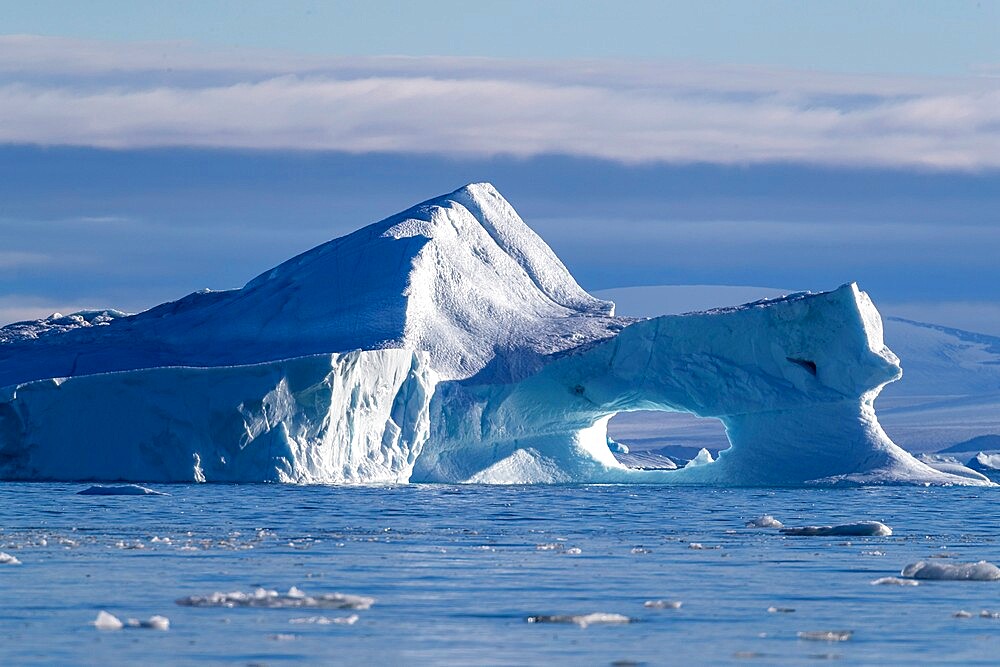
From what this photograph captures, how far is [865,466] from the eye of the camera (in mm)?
28844

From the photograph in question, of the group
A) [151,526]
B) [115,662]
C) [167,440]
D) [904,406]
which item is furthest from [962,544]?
[904,406]

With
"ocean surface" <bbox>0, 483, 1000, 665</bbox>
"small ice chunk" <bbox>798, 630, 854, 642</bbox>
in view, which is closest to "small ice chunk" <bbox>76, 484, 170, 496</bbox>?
"ocean surface" <bbox>0, 483, 1000, 665</bbox>

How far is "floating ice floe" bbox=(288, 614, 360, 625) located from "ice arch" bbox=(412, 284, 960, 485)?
2142 cm

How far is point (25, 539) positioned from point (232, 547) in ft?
5.59

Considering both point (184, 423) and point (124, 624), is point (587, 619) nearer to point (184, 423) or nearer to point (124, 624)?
point (124, 624)

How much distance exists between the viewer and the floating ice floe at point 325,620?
752cm

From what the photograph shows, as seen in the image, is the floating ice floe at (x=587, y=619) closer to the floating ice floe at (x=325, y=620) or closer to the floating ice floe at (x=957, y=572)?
the floating ice floe at (x=325, y=620)

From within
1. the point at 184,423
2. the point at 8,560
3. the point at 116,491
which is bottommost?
the point at 8,560

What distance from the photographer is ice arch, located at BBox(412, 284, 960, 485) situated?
28.5 m

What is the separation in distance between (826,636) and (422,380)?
21784mm

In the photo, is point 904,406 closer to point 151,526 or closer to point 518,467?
point 518,467

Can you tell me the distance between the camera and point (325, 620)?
25.0 feet

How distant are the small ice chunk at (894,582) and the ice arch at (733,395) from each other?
18.3 metres

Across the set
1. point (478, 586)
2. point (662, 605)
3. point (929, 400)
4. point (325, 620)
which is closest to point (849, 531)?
point (478, 586)
